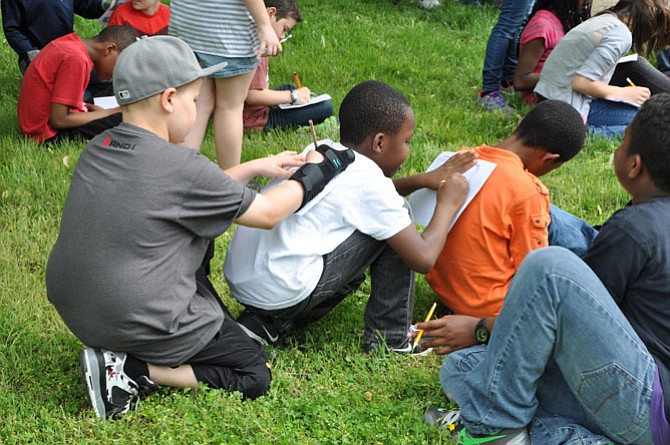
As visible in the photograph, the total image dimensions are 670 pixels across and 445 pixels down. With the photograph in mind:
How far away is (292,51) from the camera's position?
7.34 m

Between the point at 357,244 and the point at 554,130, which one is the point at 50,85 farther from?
the point at 554,130

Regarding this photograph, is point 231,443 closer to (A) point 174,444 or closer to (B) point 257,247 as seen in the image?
(A) point 174,444

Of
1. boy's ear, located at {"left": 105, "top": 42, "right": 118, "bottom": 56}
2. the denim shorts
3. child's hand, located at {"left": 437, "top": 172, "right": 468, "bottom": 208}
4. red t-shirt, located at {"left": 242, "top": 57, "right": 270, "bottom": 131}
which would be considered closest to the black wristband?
child's hand, located at {"left": 437, "top": 172, "right": 468, "bottom": 208}

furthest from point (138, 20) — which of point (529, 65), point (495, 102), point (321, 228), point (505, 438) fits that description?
point (505, 438)

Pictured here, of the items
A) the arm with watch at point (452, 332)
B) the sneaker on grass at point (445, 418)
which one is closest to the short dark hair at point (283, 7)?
the arm with watch at point (452, 332)

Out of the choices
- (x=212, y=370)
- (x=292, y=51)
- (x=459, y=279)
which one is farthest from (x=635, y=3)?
(x=212, y=370)

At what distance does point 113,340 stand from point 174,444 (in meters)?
0.41

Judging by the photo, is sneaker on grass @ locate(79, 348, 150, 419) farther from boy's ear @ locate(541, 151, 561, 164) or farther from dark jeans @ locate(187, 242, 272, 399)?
boy's ear @ locate(541, 151, 561, 164)

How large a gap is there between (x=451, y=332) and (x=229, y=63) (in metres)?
1.96

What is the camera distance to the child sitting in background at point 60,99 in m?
5.19

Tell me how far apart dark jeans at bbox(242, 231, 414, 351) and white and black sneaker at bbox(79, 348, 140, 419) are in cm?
65

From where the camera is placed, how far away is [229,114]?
456 cm

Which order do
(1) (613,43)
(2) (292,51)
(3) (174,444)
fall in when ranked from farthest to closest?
(2) (292,51) → (1) (613,43) → (3) (174,444)

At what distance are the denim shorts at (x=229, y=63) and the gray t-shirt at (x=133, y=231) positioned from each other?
1654mm
